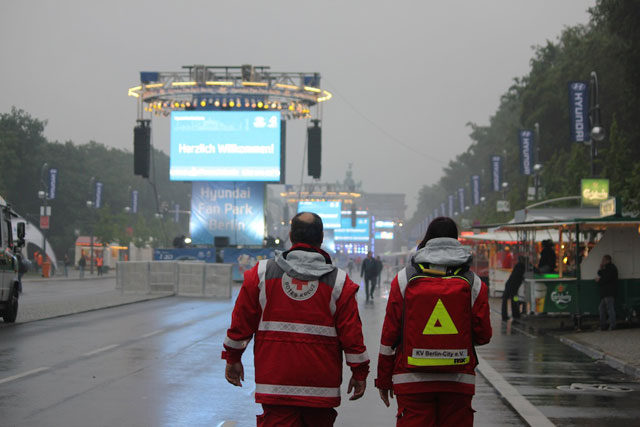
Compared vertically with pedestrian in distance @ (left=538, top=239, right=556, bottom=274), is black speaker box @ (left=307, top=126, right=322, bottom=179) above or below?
above

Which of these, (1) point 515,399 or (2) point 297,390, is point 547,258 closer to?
(1) point 515,399

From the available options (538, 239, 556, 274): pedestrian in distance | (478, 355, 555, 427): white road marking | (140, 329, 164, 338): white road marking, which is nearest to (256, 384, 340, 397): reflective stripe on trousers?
(478, 355, 555, 427): white road marking

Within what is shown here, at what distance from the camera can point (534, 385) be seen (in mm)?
12000

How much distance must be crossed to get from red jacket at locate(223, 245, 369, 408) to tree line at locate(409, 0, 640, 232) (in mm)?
21666

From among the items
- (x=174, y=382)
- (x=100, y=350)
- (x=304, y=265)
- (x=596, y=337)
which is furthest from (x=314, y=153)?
(x=304, y=265)

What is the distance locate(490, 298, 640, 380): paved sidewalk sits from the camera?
47.2 ft

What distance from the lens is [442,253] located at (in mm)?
5480

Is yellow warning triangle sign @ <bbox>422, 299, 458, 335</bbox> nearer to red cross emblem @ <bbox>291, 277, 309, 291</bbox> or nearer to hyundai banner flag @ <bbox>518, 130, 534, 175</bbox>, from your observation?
red cross emblem @ <bbox>291, 277, 309, 291</bbox>

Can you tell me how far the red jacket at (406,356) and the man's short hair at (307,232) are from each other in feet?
1.70

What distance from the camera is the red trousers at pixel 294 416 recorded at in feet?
16.7

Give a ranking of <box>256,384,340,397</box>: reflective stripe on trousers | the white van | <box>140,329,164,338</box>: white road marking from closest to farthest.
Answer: <box>256,384,340,397</box>: reflective stripe on trousers
<box>140,329,164,338</box>: white road marking
the white van

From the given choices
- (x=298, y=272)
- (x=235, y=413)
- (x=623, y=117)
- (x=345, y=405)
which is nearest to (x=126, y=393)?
(x=235, y=413)

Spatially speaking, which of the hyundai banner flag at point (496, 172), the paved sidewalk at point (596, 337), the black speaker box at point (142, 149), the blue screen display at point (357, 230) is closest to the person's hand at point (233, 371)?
the paved sidewalk at point (596, 337)

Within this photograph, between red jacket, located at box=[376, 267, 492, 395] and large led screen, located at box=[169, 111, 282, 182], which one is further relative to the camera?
large led screen, located at box=[169, 111, 282, 182]
